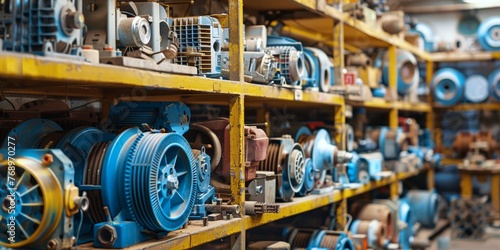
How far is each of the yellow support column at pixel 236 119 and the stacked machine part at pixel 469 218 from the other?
4.28 meters

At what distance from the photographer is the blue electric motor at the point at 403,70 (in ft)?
19.0

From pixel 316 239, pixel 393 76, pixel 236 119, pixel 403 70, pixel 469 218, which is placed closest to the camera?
pixel 236 119

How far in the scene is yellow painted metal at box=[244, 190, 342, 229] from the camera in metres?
3.01

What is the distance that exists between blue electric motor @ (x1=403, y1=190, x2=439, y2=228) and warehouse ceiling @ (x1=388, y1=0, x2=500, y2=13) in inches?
108

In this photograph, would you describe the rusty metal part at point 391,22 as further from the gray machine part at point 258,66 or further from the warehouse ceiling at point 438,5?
the warehouse ceiling at point 438,5

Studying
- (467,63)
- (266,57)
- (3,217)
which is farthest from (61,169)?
(467,63)

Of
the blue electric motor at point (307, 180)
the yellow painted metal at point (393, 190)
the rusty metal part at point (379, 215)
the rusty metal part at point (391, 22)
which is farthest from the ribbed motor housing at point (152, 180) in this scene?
the yellow painted metal at point (393, 190)

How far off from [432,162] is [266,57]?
410cm

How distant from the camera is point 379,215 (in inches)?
194

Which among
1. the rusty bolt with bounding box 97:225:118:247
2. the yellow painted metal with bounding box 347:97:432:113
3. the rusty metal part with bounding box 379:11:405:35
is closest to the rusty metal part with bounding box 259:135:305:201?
the yellow painted metal with bounding box 347:97:432:113

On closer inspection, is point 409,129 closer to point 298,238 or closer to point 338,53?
point 338,53

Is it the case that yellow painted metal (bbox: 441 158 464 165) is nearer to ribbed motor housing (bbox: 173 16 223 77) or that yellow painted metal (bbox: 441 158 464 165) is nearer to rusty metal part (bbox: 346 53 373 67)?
rusty metal part (bbox: 346 53 373 67)

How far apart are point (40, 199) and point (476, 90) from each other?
625 centimetres

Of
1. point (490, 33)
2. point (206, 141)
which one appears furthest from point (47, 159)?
point (490, 33)
